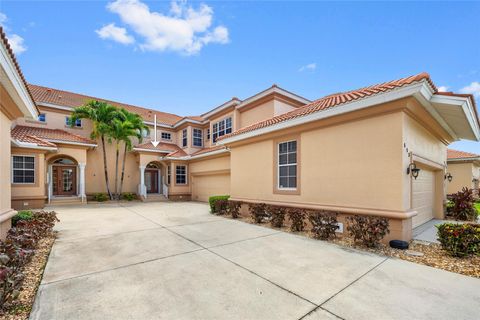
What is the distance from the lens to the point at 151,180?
2228 cm

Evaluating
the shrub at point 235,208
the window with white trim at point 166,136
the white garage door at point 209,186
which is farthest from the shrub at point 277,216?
the window with white trim at point 166,136

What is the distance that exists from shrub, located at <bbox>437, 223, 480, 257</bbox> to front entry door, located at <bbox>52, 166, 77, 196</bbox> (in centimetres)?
2333

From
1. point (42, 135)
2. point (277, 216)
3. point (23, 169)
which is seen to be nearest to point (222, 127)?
point (277, 216)

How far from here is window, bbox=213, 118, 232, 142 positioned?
Result: 1727 cm

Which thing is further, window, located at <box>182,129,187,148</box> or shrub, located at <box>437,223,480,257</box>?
window, located at <box>182,129,187,148</box>

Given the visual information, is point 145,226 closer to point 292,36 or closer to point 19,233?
point 19,233

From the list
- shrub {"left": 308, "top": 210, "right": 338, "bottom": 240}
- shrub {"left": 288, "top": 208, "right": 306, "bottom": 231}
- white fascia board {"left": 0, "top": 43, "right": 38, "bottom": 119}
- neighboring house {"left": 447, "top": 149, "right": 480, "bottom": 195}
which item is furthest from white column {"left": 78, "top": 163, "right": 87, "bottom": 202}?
neighboring house {"left": 447, "top": 149, "right": 480, "bottom": 195}

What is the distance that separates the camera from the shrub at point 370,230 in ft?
18.4

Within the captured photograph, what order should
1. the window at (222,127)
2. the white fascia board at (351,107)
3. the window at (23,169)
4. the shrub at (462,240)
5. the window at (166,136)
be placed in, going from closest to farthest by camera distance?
the shrub at (462,240), the white fascia board at (351,107), the window at (23,169), the window at (222,127), the window at (166,136)

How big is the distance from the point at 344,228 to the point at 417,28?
8.60 m

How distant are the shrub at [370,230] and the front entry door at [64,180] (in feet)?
70.5

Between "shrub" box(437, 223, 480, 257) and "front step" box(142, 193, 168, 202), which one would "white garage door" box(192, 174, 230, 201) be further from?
"shrub" box(437, 223, 480, 257)

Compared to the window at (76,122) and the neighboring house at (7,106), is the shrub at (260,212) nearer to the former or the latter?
the neighboring house at (7,106)

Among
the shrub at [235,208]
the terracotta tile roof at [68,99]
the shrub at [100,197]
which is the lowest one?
the shrub at [100,197]
